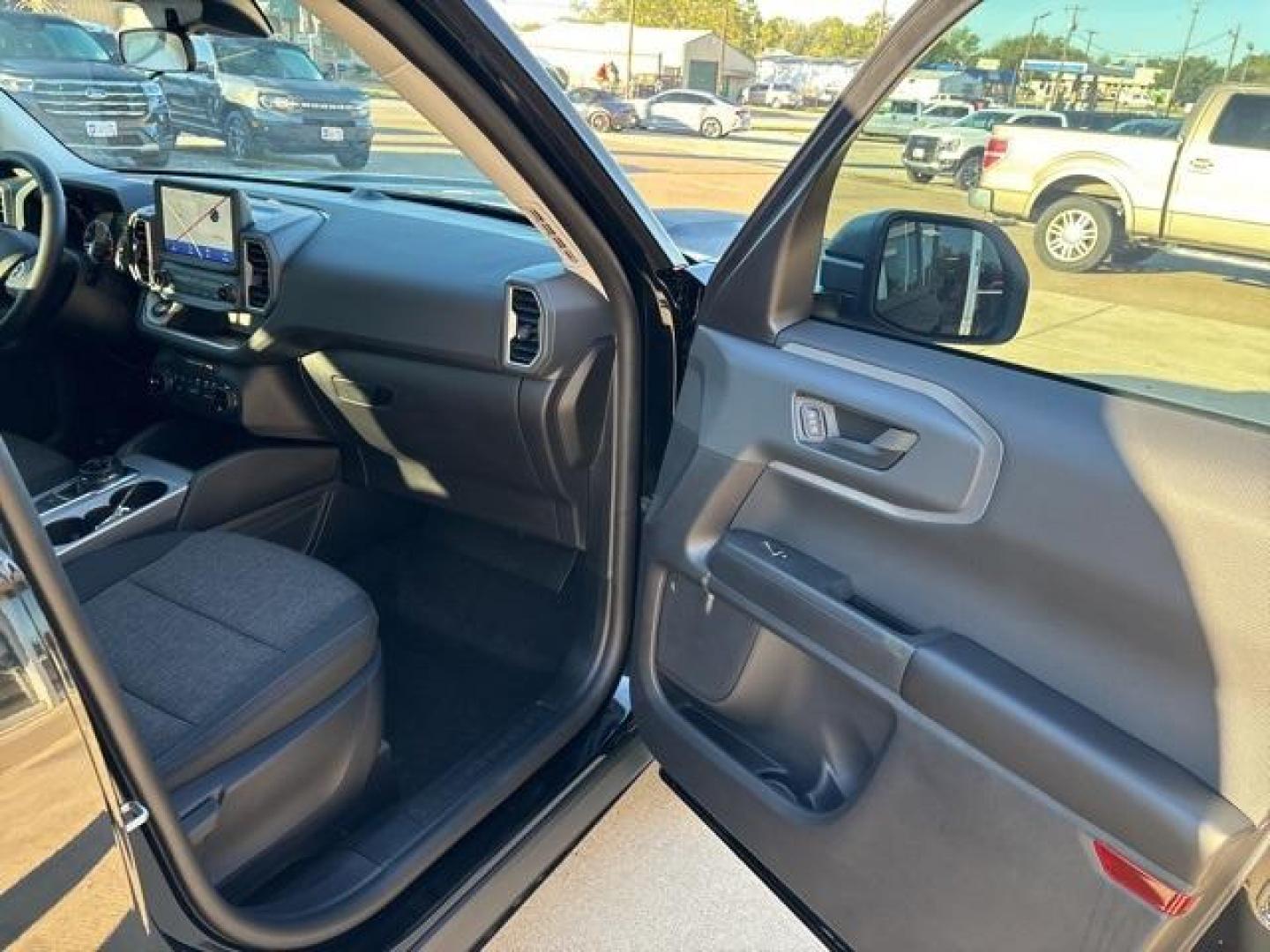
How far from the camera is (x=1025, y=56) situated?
1079mm

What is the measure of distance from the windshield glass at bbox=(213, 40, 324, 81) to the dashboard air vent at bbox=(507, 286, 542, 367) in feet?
2.76

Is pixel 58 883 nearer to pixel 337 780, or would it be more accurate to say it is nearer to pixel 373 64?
pixel 337 780

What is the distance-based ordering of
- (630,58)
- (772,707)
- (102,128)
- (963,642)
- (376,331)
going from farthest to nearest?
(630,58) → (102,128) → (376,331) → (772,707) → (963,642)

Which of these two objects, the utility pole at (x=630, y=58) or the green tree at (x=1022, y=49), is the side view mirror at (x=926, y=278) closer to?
the green tree at (x=1022, y=49)

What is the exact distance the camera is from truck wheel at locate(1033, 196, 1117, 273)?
1.05 metres

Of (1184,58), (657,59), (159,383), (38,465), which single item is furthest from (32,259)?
(657,59)

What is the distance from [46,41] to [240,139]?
1.93 feet

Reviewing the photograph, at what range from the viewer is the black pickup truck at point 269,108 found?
2375 mm

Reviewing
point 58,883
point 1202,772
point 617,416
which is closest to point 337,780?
point 58,883

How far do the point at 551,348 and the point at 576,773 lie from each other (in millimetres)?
795

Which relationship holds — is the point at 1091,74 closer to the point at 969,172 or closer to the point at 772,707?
the point at 969,172

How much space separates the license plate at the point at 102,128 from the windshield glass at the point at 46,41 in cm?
18

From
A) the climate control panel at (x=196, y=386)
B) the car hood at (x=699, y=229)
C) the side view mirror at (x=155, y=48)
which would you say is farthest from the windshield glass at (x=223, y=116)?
the climate control panel at (x=196, y=386)

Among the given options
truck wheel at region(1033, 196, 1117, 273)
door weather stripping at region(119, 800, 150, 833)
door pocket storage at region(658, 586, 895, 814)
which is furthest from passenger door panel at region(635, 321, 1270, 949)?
door weather stripping at region(119, 800, 150, 833)
